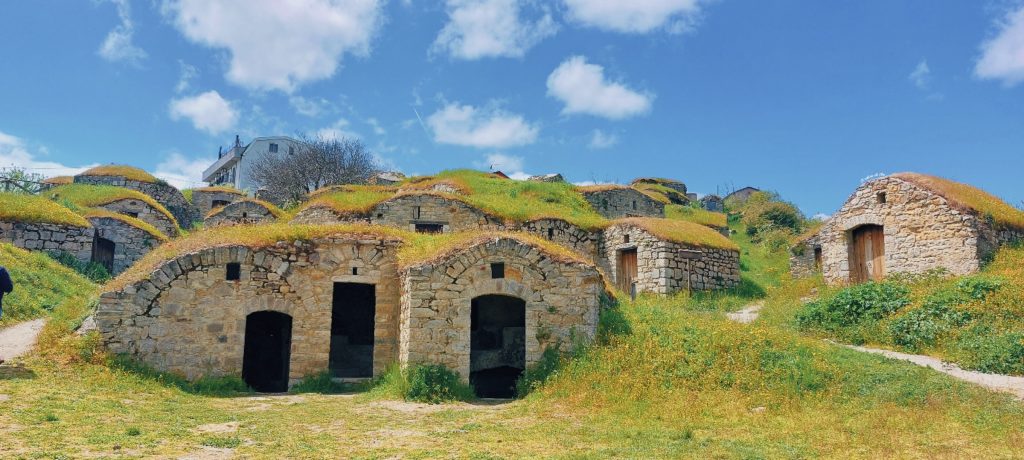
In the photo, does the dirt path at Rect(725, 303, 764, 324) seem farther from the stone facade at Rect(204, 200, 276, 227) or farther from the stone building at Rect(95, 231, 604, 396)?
the stone facade at Rect(204, 200, 276, 227)

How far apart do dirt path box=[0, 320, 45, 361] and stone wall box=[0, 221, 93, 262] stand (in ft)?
24.1

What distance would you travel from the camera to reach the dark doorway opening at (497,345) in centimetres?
1440

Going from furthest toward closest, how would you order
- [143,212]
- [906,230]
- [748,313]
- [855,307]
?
1. [143,212]
2. [748,313]
3. [906,230]
4. [855,307]

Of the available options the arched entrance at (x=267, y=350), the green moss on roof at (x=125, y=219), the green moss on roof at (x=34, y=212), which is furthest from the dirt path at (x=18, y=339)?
the green moss on roof at (x=125, y=219)

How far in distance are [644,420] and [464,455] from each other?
2.96m

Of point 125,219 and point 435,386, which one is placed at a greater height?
point 125,219

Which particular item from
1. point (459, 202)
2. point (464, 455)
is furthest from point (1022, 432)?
point (459, 202)

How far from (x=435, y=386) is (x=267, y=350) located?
6.04 metres

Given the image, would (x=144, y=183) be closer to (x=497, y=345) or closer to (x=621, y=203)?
(x=621, y=203)

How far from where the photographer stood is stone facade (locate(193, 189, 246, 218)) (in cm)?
3962

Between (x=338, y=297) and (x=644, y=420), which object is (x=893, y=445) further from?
(x=338, y=297)

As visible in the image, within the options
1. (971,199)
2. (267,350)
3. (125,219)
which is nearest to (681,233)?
(971,199)

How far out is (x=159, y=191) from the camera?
36.7 m

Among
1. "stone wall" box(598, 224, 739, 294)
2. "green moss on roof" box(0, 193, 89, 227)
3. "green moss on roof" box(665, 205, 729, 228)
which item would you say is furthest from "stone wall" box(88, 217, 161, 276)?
"green moss on roof" box(665, 205, 729, 228)
